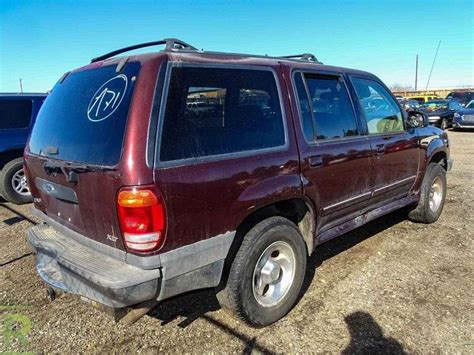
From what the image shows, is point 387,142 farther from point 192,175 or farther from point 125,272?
point 125,272

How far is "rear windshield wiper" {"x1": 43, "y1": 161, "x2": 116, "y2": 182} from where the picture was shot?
A: 7.75 feet

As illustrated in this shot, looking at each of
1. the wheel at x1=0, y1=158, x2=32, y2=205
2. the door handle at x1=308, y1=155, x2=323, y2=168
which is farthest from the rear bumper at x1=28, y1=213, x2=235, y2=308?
the wheel at x1=0, y1=158, x2=32, y2=205

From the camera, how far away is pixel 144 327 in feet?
10.1

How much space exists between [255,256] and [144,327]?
3.56 ft

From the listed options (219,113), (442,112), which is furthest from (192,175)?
(442,112)

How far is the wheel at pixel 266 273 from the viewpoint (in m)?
2.74

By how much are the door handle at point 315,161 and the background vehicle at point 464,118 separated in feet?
55.8

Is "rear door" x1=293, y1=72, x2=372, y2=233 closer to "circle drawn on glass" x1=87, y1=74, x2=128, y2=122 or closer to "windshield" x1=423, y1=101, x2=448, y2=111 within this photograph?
"circle drawn on glass" x1=87, y1=74, x2=128, y2=122

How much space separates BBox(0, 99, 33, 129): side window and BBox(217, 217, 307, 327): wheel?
19.3ft

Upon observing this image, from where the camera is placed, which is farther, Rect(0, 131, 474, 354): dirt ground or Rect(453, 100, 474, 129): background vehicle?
Rect(453, 100, 474, 129): background vehicle

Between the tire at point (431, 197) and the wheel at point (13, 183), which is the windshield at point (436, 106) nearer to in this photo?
the tire at point (431, 197)

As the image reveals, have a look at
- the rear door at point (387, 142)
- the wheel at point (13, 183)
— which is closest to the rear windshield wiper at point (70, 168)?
the rear door at point (387, 142)

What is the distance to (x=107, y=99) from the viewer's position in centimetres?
252

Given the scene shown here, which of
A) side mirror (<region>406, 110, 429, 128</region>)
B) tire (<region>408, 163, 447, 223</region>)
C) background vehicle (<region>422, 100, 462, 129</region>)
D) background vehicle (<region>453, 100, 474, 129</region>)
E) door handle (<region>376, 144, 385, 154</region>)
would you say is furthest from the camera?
background vehicle (<region>422, 100, 462, 129</region>)
